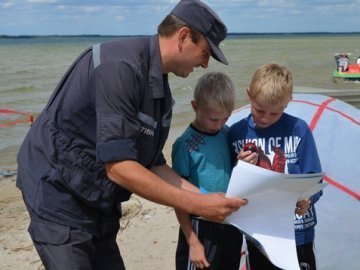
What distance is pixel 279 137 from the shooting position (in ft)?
9.00

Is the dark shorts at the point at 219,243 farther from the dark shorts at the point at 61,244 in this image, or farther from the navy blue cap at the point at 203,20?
the navy blue cap at the point at 203,20

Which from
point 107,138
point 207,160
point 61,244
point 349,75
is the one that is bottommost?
point 349,75

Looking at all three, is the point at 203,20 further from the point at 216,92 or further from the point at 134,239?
the point at 134,239

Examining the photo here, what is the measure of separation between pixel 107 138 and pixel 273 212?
0.80m

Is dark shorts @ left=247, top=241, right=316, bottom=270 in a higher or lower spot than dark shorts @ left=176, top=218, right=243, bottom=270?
lower

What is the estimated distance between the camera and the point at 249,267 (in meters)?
2.97

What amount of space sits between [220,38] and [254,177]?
23.5 inches

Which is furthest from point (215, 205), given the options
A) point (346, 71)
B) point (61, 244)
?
point (346, 71)

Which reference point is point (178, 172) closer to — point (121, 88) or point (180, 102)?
point (121, 88)

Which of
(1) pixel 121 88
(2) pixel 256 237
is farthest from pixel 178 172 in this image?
(1) pixel 121 88

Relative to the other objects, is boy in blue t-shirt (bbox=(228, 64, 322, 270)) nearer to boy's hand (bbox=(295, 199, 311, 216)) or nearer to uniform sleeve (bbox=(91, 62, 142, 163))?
boy's hand (bbox=(295, 199, 311, 216))

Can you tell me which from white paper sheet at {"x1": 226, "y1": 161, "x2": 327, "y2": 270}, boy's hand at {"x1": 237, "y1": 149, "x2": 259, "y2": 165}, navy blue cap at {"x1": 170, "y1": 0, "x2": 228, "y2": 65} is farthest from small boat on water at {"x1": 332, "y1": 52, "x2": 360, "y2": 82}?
navy blue cap at {"x1": 170, "y1": 0, "x2": 228, "y2": 65}

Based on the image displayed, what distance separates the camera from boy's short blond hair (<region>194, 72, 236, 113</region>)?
2.60 metres

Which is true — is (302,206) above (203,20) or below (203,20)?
below
